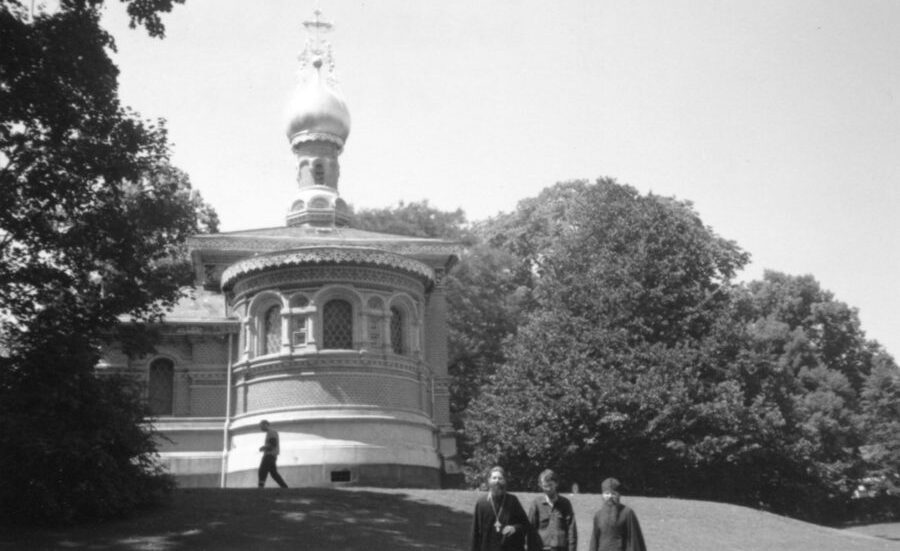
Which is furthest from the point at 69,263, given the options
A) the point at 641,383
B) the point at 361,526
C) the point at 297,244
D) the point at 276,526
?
the point at 641,383

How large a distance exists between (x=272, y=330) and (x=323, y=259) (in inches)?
106

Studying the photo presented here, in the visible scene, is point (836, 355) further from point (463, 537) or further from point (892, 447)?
point (463, 537)

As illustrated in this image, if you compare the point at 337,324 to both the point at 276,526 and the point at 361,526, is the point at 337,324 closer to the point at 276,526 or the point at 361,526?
the point at 361,526

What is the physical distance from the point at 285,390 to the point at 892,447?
3624 cm

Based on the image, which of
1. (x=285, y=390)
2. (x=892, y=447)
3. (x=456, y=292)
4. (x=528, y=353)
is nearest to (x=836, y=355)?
(x=892, y=447)

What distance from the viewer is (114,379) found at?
68.6ft

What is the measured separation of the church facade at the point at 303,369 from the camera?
30.0 metres

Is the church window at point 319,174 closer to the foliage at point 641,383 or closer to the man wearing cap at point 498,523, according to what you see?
the foliage at point 641,383

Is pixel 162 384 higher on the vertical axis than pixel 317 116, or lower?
lower

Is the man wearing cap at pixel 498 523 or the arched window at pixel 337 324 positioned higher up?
the arched window at pixel 337 324

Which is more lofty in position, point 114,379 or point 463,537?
point 114,379

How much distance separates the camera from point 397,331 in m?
32.1

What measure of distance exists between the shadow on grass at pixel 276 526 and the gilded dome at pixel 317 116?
2157 cm

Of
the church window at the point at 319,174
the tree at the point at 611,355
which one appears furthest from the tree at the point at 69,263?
the church window at the point at 319,174
